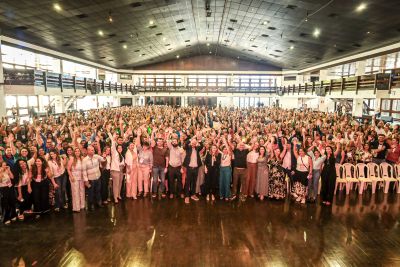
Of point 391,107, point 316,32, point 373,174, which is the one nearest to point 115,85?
point 316,32

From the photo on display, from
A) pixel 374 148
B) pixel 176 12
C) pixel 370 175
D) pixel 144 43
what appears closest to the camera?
pixel 370 175

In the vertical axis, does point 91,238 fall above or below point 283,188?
below

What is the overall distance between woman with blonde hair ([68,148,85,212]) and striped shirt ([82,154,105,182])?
0.27 feet

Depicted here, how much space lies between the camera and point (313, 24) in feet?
43.9

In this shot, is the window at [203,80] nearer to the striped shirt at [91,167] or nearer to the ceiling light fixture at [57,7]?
the ceiling light fixture at [57,7]

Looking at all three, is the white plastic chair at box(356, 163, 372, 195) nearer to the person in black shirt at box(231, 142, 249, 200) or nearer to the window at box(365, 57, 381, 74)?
the person in black shirt at box(231, 142, 249, 200)

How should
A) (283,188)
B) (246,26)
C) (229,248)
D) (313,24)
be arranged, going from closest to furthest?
(229,248), (283,188), (313,24), (246,26)

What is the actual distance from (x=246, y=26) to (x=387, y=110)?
11455mm

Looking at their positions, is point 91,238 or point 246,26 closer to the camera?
point 91,238

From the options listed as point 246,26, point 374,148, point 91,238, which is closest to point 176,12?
point 246,26

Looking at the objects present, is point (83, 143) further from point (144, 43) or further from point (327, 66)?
point (327, 66)

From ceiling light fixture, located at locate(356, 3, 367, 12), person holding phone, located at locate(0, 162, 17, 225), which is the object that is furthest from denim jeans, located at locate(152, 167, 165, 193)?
ceiling light fixture, located at locate(356, 3, 367, 12)

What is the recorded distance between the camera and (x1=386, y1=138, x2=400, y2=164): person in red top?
665 cm

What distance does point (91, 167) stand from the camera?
5.34 m
